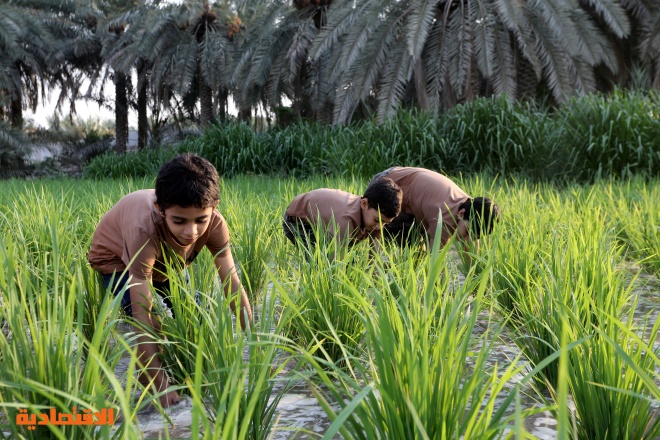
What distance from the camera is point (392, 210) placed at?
2.51 m

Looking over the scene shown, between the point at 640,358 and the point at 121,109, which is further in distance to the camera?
the point at 121,109

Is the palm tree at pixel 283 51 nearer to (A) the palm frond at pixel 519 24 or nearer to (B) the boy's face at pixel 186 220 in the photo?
(A) the palm frond at pixel 519 24

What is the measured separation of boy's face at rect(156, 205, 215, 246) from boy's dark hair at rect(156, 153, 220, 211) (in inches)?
0.6

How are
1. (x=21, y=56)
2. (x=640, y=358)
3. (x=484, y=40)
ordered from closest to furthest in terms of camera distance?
(x=640, y=358) → (x=484, y=40) → (x=21, y=56)

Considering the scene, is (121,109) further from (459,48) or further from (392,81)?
(459,48)

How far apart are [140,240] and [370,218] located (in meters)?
1.16

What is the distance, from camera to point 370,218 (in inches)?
102

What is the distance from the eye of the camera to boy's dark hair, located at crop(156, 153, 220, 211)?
1552 millimetres

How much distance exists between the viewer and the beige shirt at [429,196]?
299 centimetres

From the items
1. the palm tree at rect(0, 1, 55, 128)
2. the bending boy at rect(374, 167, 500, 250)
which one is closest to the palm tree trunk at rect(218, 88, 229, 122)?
the palm tree at rect(0, 1, 55, 128)

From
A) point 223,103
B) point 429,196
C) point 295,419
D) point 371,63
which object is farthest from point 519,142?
point 223,103

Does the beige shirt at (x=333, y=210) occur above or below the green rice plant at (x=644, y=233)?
above

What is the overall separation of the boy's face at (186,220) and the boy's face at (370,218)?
1.04 m

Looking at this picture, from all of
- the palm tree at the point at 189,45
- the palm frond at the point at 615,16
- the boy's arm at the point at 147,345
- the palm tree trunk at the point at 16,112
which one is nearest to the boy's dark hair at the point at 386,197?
the boy's arm at the point at 147,345
